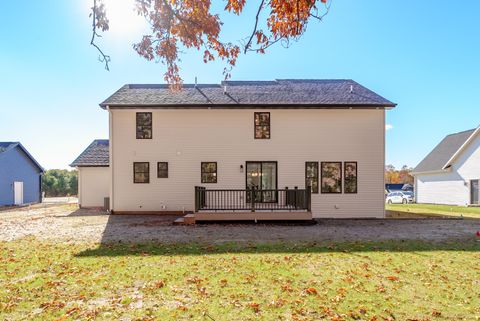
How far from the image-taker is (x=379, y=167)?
52.7 feet

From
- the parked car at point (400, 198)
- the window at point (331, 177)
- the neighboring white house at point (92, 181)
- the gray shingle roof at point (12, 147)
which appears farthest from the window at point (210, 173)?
the parked car at point (400, 198)

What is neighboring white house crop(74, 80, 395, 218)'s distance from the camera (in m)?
16.1

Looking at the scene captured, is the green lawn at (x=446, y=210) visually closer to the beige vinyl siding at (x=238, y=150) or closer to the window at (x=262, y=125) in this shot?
the beige vinyl siding at (x=238, y=150)

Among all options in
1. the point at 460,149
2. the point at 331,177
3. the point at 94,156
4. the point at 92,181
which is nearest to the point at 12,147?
the point at 94,156

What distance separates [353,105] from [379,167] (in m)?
3.26

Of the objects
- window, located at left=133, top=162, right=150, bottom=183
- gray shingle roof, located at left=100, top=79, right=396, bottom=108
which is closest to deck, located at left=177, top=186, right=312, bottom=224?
window, located at left=133, top=162, right=150, bottom=183

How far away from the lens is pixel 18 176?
91.1 ft

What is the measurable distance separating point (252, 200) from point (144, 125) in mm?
6966

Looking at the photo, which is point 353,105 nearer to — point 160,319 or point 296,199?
point 296,199

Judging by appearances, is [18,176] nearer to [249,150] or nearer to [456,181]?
[249,150]

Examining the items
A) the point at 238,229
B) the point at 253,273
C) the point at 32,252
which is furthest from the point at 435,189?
the point at 32,252

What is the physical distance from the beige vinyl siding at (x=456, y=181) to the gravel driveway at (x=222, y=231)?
1384 cm

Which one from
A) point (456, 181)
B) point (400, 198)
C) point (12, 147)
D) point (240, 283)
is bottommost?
point (400, 198)

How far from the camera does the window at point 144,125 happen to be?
54.3 ft
